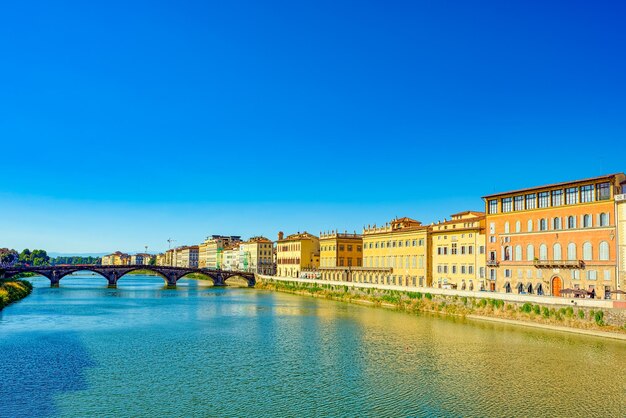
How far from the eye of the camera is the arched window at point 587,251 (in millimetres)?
49234

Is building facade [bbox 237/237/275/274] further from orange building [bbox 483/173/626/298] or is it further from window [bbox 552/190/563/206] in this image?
window [bbox 552/190/563/206]

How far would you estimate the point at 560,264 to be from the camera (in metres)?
51.6

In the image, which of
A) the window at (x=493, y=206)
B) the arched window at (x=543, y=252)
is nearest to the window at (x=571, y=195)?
the arched window at (x=543, y=252)

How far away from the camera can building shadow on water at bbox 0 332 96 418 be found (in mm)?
22486

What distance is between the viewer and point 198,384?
26531 millimetres

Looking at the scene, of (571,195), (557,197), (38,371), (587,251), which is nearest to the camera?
(38,371)

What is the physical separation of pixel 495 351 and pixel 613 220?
20.8 m

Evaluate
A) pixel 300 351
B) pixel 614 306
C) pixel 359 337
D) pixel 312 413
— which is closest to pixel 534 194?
pixel 614 306

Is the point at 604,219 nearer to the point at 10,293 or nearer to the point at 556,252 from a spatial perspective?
the point at 556,252

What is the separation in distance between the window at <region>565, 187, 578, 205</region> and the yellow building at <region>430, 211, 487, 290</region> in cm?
1236

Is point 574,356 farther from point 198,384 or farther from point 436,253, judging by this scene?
point 436,253

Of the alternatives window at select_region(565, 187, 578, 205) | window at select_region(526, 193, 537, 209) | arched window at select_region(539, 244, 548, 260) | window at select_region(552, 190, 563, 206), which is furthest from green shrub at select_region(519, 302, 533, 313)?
window at select_region(526, 193, 537, 209)

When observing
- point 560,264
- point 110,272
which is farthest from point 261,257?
point 560,264

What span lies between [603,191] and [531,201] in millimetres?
8392
